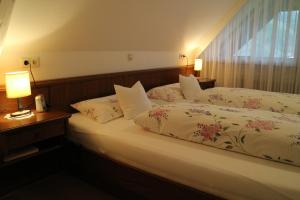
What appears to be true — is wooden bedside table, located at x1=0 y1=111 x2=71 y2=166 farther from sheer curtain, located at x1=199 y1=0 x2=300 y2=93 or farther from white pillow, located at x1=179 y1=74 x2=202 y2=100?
sheer curtain, located at x1=199 y1=0 x2=300 y2=93

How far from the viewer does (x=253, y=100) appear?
102 inches

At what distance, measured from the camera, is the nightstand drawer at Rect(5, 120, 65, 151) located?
5.49ft

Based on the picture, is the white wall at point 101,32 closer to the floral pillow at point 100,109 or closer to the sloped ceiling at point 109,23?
the sloped ceiling at point 109,23

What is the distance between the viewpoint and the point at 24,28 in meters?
1.94

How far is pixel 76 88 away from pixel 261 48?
2.78m

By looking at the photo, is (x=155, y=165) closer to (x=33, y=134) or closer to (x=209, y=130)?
(x=209, y=130)

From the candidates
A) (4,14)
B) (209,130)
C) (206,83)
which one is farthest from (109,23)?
(206,83)

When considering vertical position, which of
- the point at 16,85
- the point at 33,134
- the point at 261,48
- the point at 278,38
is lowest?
the point at 33,134

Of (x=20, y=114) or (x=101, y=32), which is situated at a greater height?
(x=101, y=32)

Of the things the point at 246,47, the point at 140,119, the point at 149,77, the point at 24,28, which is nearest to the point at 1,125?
the point at 24,28

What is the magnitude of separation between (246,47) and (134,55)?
1865mm

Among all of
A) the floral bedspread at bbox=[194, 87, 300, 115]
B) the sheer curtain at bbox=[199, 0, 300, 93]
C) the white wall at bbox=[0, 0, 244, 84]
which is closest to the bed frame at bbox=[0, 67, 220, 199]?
the white wall at bbox=[0, 0, 244, 84]

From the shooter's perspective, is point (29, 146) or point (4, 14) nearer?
point (4, 14)

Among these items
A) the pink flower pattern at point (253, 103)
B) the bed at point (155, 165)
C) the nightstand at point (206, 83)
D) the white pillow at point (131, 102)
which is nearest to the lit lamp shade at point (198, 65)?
the nightstand at point (206, 83)
